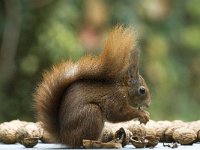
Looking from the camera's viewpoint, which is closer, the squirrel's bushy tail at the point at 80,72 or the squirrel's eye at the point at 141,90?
the squirrel's bushy tail at the point at 80,72

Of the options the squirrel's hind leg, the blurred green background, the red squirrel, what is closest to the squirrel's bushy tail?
the red squirrel

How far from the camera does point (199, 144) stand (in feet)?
11.2

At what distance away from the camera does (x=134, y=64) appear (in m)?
3.31

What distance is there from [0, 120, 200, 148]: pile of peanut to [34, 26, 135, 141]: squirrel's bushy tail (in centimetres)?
11

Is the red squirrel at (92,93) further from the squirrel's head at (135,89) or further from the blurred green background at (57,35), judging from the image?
the blurred green background at (57,35)

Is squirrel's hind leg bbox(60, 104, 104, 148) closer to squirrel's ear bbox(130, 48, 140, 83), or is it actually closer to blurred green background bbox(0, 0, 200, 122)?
squirrel's ear bbox(130, 48, 140, 83)

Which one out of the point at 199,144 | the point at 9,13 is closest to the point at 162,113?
the point at 9,13

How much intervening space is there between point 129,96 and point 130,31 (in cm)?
28

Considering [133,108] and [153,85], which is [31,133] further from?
[153,85]

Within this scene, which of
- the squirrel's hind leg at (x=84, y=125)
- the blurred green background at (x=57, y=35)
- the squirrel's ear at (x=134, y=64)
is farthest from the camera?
the blurred green background at (x=57, y=35)

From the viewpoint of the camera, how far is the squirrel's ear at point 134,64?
10.7 ft

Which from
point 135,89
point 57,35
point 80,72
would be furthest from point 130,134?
point 57,35

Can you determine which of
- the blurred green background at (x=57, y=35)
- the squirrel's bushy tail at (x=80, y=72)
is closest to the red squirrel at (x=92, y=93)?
the squirrel's bushy tail at (x=80, y=72)

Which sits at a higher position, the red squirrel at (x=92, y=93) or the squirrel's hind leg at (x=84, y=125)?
the red squirrel at (x=92, y=93)
